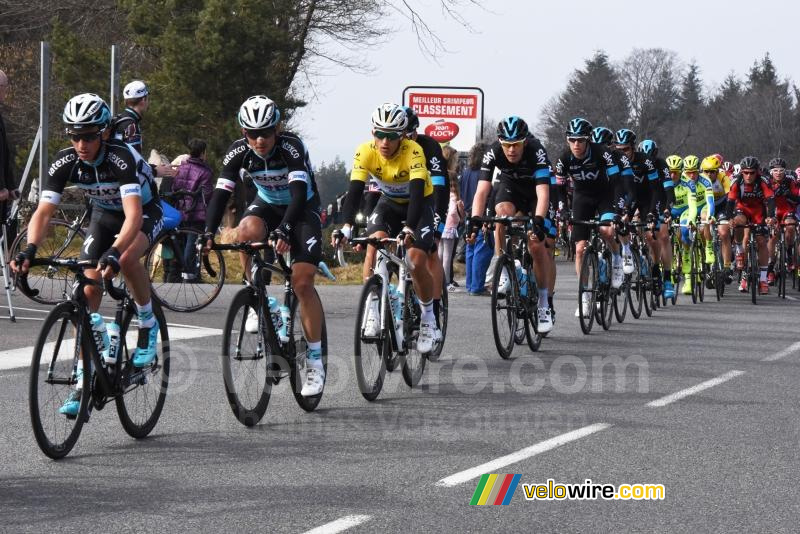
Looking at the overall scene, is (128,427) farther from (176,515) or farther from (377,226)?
(377,226)

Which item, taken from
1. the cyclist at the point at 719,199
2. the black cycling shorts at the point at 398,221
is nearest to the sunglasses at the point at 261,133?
the black cycling shorts at the point at 398,221

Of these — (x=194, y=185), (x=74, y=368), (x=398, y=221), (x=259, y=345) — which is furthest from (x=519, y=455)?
(x=194, y=185)

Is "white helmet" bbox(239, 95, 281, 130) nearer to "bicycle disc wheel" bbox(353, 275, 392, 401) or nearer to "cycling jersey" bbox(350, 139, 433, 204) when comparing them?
"bicycle disc wheel" bbox(353, 275, 392, 401)

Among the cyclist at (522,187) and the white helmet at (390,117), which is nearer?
the white helmet at (390,117)

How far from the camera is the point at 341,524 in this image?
556 cm

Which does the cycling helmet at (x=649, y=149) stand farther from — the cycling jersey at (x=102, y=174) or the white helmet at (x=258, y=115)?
the cycling jersey at (x=102, y=174)

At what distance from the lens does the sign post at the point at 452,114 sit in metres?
24.8

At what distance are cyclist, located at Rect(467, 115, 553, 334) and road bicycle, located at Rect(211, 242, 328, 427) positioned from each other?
131 inches

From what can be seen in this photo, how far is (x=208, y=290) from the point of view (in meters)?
16.0

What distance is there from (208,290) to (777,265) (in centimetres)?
1028

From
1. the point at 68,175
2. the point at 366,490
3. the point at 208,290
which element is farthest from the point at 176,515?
the point at 208,290

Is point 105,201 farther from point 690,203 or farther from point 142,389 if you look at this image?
point 690,203

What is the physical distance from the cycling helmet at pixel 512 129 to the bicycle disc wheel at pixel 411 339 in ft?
8.21

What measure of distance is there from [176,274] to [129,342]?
743 centimetres
